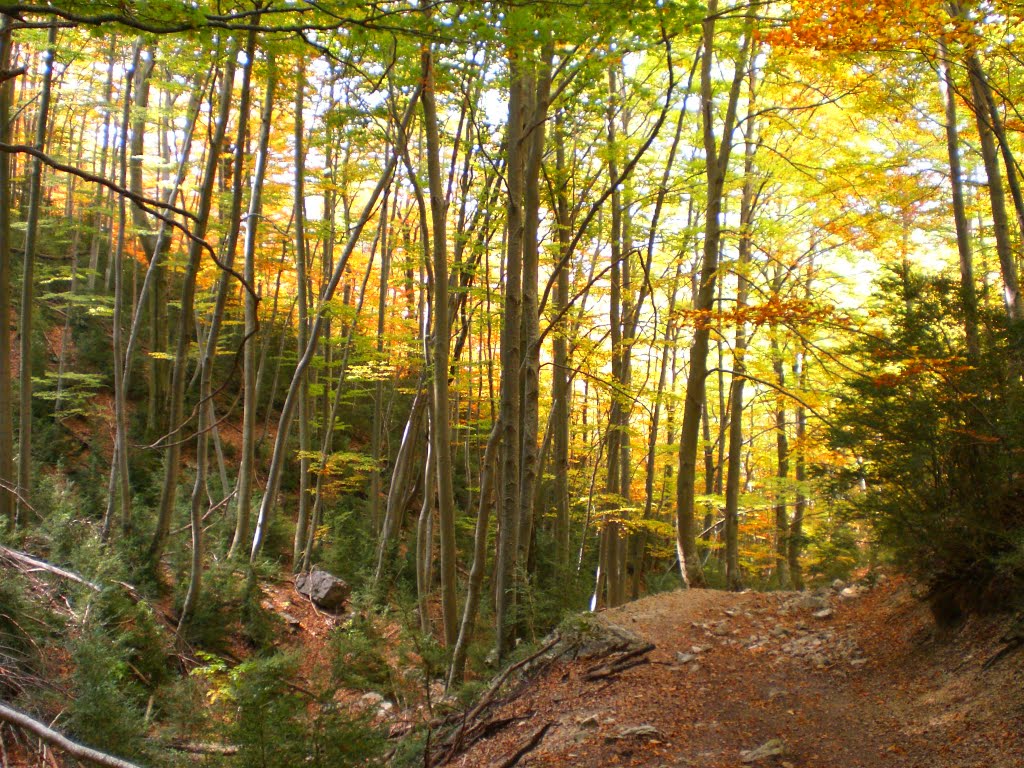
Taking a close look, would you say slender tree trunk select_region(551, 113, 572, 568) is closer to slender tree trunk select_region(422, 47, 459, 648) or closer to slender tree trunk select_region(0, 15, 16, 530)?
slender tree trunk select_region(422, 47, 459, 648)

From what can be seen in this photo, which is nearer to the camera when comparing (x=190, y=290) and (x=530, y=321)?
(x=530, y=321)

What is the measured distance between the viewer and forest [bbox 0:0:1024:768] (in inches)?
171

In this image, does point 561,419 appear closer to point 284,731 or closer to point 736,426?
point 736,426

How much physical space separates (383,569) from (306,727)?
873 cm

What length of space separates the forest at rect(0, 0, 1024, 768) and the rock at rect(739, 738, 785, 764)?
5.87 feet

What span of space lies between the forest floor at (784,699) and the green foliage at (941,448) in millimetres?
553

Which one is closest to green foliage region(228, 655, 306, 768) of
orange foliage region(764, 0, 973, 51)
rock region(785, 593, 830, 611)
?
rock region(785, 593, 830, 611)

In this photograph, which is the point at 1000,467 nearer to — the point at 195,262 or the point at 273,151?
the point at 195,262

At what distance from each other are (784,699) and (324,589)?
8228 millimetres

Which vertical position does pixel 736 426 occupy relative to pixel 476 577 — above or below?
above

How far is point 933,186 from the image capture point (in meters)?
10.3

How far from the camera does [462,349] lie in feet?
33.7

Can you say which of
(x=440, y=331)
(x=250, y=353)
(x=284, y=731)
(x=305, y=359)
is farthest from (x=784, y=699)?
(x=250, y=353)

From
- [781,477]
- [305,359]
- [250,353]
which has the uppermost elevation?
[250,353]
